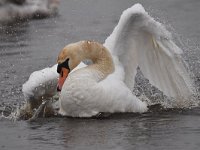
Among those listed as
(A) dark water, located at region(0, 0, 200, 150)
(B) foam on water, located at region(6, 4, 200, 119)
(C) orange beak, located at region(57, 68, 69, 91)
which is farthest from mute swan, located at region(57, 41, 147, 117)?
(B) foam on water, located at region(6, 4, 200, 119)

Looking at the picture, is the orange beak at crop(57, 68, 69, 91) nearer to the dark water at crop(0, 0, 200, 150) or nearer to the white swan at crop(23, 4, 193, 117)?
the white swan at crop(23, 4, 193, 117)

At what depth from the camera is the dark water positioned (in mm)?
9695

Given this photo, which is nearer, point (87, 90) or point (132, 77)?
point (87, 90)

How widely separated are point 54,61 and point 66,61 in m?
4.73

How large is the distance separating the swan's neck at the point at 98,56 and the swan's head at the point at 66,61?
223 mm

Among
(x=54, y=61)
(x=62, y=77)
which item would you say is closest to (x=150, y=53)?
(x=62, y=77)

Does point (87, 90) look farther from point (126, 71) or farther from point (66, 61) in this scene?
point (126, 71)

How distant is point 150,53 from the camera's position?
1223 cm

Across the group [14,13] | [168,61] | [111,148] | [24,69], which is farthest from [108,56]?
[14,13]

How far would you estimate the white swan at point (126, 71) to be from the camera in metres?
10.9

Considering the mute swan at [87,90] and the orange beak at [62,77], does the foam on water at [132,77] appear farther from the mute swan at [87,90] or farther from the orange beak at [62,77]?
the orange beak at [62,77]

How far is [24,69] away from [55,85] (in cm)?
327

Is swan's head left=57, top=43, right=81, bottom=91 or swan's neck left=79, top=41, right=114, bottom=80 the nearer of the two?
swan's head left=57, top=43, right=81, bottom=91

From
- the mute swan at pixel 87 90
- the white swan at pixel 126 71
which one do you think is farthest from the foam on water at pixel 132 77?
the mute swan at pixel 87 90
